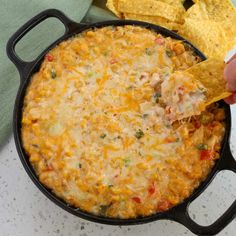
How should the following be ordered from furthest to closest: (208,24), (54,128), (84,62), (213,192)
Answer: (208,24), (213,192), (84,62), (54,128)

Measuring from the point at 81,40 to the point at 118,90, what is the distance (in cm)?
35

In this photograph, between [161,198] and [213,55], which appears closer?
[161,198]

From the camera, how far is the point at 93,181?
199 centimetres

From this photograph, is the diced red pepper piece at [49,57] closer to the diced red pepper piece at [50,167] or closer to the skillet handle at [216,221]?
the diced red pepper piece at [50,167]

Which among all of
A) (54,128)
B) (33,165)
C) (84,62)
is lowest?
(33,165)

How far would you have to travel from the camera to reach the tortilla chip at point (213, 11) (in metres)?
2.64

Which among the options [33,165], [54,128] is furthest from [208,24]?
[33,165]

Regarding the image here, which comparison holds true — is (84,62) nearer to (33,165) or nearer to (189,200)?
(33,165)

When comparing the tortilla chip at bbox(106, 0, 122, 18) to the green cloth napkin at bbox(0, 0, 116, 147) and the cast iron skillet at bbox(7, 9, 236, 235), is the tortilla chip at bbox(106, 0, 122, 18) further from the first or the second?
the cast iron skillet at bbox(7, 9, 236, 235)

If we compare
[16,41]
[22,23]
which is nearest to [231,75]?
[16,41]

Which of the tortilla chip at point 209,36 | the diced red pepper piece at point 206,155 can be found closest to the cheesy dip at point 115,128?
the diced red pepper piece at point 206,155

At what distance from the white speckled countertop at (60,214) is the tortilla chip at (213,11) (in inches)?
37.0

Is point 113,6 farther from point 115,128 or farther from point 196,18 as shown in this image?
point 115,128

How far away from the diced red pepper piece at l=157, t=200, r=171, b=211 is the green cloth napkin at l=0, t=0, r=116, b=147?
1.08m
